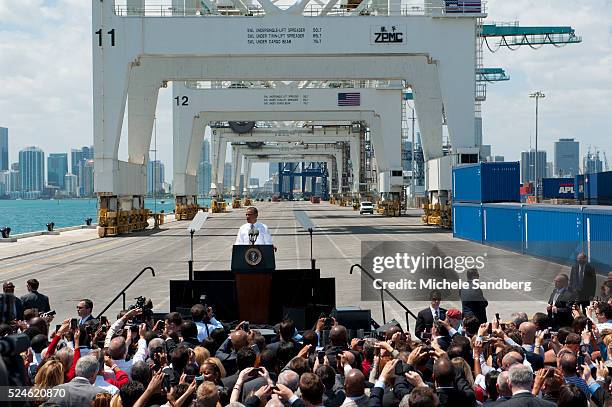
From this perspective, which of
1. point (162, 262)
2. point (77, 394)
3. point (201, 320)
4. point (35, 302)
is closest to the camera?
point (77, 394)

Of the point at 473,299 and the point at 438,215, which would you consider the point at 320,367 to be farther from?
the point at 438,215

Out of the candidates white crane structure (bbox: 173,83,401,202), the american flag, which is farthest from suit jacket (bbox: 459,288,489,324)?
the american flag

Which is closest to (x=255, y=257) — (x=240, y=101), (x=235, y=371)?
(x=235, y=371)

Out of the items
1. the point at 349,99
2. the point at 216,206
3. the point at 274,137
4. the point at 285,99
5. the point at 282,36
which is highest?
the point at 282,36

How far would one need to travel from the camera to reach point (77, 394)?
20.1 ft

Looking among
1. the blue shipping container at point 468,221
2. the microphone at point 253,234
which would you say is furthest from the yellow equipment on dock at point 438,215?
the microphone at point 253,234

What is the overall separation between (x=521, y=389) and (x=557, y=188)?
235 feet

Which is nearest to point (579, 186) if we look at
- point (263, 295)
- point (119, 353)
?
point (263, 295)

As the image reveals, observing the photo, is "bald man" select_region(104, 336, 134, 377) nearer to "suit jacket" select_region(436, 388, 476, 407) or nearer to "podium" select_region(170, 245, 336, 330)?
"suit jacket" select_region(436, 388, 476, 407)

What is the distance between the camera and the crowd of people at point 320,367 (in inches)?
234

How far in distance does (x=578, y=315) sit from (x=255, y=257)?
5474 millimetres

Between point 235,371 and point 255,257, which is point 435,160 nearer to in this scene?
point 255,257

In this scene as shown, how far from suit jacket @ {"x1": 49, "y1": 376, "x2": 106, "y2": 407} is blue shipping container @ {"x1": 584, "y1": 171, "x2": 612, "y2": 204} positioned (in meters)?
50.4

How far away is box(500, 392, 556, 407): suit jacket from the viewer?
18.5 feet
